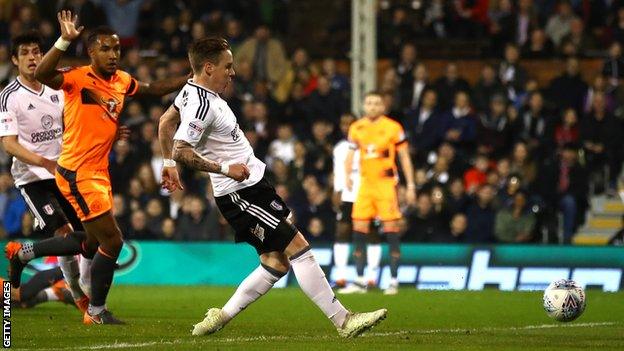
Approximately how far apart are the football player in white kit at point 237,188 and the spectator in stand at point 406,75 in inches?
516

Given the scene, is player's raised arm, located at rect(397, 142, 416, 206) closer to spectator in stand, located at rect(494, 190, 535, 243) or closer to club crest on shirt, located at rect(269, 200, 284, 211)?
spectator in stand, located at rect(494, 190, 535, 243)

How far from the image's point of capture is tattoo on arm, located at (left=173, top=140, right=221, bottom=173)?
10281mm

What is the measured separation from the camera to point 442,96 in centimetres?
2341

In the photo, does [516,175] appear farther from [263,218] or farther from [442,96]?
[263,218]

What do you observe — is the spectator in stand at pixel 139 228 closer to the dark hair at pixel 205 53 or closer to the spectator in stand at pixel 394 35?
the spectator in stand at pixel 394 35

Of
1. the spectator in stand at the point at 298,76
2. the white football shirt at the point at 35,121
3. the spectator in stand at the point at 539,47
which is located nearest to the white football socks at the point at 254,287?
the white football shirt at the point at 35,121

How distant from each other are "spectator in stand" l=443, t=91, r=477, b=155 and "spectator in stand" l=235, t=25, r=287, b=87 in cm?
378

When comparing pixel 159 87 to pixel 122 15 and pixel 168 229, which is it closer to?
pixel 168 229

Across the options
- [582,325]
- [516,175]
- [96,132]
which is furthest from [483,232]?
[96,132]

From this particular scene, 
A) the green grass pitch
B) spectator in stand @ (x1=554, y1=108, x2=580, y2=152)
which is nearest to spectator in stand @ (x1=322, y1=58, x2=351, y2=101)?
spectator in stand @ (x1=554, y1=108, x2=580, y2=152)

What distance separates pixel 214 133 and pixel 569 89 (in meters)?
13.5

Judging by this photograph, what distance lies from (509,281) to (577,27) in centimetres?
691

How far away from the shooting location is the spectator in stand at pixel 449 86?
23359mm

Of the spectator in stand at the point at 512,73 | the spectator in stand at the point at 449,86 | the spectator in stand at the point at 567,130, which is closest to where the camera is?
the spectator in stand at the point at 567,130
